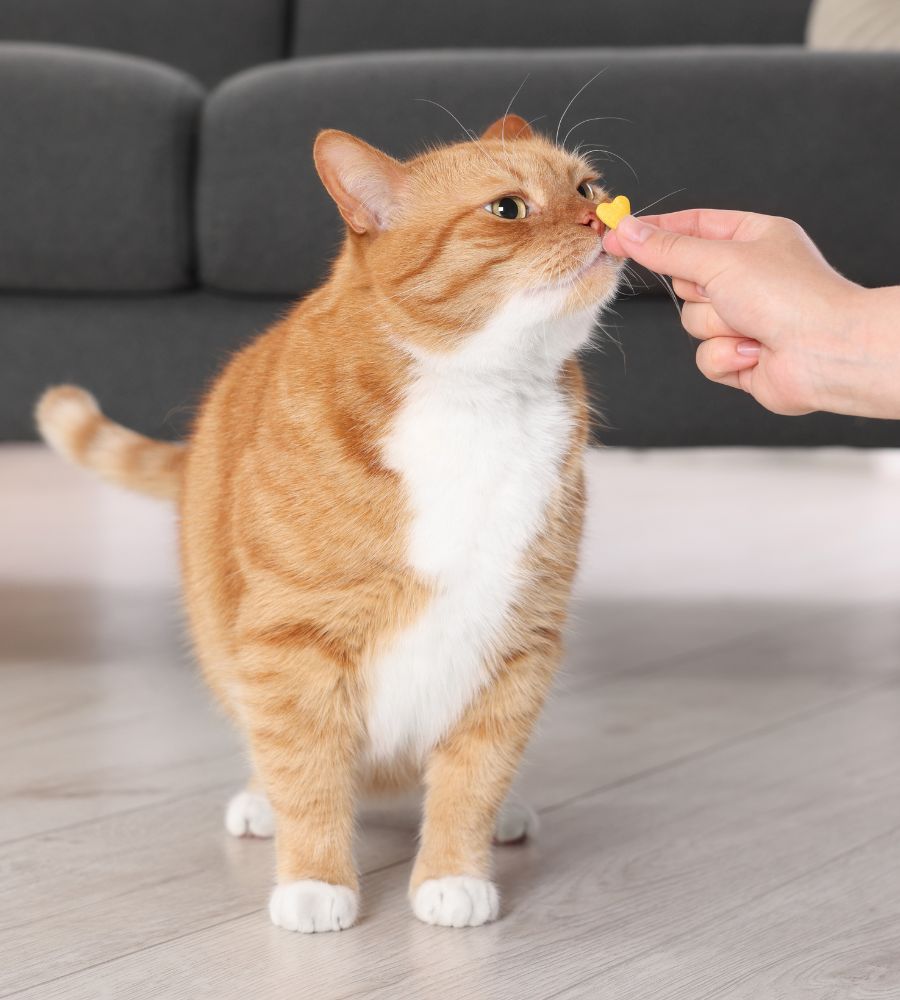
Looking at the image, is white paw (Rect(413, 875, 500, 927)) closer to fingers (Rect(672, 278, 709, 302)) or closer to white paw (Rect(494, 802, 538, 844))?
white paw (Rect(494, 802, 538, 844))

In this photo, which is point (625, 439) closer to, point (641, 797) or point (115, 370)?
point (641, 797)

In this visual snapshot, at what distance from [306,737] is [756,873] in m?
0.48

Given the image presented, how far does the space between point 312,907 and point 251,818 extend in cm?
25

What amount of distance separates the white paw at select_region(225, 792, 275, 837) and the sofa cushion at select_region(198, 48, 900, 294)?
0.79 metres

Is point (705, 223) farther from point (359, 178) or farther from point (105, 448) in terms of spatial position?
point (105, 448)

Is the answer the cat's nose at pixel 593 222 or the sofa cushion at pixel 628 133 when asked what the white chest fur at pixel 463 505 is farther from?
the sofa cushion at pixel 628 133

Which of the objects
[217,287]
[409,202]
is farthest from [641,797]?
[217,287]

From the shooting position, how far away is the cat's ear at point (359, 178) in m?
1.25

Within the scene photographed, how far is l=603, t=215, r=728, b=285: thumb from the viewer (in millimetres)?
1141

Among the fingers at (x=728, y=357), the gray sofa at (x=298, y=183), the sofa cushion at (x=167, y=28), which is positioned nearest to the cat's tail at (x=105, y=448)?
the gray sofa at (x=298, y=183)

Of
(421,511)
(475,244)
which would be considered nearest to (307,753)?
(421,511)

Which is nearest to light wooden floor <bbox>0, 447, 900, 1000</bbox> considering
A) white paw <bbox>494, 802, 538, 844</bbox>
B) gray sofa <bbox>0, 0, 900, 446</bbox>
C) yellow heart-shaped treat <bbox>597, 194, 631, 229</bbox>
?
white paw <bbox>494, 802, 538, 844</bbox>

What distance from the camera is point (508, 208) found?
1286 mm

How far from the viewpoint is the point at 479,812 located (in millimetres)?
1312
